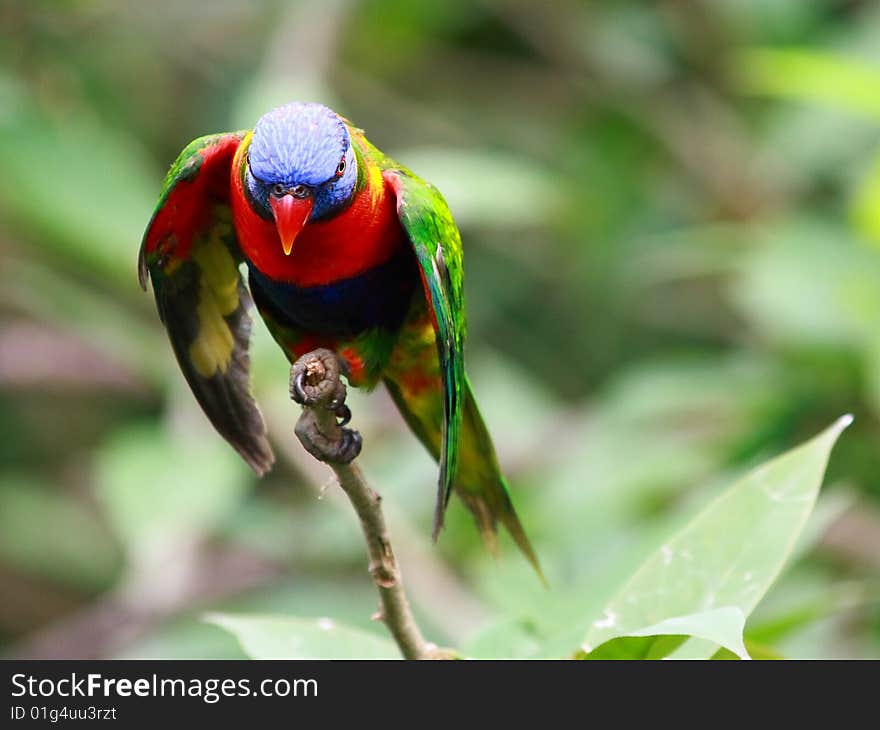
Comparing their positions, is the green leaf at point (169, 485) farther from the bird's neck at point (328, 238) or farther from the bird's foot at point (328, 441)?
the bird's foot at point (328, 441)

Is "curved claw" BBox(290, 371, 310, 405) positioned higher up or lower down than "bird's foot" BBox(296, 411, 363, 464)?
higher up

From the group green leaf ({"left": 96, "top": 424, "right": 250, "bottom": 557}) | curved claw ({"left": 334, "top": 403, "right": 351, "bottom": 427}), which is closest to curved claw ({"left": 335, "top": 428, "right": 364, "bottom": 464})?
curved claw ({"left": 334, "top": 403, "right": 351, "bottom": 427})

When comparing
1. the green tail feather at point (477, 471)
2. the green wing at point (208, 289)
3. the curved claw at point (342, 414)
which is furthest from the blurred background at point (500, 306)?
the green wing at point (208, 289)

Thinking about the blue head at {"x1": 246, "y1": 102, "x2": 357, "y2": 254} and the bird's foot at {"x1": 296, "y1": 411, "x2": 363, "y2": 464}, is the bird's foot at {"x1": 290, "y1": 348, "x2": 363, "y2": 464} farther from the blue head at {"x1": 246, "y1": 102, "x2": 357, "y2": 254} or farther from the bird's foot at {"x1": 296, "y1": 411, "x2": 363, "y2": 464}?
the blue head at {"x1": 246, "y1": 102, "x2": 357, "y2": 254}

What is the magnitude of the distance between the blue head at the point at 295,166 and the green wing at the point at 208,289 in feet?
0.63

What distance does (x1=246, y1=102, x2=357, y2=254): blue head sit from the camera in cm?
253

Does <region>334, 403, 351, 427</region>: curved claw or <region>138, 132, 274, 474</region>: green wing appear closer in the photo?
<region>334, 403, 351, 427</region>: curved claw

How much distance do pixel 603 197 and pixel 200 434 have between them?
2142 millimetres

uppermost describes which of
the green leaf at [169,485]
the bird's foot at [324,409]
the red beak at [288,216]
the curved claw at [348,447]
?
the green leaf at [169,485]

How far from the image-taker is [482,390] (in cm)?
490

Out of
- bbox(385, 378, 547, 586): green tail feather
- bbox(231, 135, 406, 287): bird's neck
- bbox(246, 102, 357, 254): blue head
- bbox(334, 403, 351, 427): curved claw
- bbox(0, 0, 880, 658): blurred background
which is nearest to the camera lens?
bbox(334, 403, 351, 427): curved claw

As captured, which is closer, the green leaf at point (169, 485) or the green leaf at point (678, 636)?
the green leaf at point (678, 636)

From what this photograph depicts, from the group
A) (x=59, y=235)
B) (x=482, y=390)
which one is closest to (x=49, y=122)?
(x=59, y=235)

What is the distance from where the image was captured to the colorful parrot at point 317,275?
254 cm
